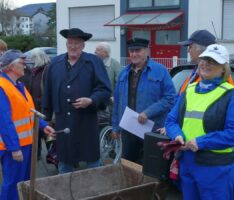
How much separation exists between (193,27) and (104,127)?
1585 centimetres

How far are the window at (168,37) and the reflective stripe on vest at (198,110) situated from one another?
20.1m

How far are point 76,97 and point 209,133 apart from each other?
1880 mm

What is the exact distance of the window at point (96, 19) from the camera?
86.1ft

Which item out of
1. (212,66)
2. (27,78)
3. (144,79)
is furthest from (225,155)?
(27,78)

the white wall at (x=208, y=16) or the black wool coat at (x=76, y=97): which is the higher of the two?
the white wall at (x=208, y=16)

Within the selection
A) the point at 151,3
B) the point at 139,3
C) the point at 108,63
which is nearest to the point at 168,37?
the point at 151,3

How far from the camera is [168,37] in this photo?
24078 millimetres

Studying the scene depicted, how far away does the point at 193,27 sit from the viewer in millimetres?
22672

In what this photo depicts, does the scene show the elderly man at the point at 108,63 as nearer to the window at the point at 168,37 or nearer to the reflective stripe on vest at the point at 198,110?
the reflective stripe on vest at the point at 198,110

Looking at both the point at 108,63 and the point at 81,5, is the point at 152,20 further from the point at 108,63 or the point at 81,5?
the point at 108,63

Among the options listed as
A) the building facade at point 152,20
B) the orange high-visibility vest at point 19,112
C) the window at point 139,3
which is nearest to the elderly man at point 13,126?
the orange high-visibility vest at point 19,112

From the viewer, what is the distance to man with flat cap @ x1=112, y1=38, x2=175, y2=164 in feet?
17.2

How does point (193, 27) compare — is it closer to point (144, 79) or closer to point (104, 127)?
point (104, 127)

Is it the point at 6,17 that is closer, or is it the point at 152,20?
the point at 152,20
